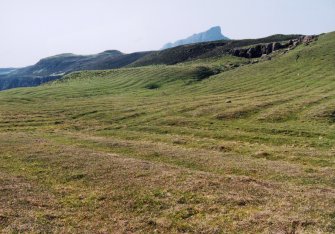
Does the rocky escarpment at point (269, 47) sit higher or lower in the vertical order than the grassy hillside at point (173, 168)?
higher

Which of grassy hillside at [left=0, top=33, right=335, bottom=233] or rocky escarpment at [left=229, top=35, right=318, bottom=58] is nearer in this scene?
grassy hillside at [left=0, top=33, right=335, bottom=233]

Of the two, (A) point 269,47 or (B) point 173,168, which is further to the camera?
(A) point 269,47

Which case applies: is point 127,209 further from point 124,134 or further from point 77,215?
point 124,134

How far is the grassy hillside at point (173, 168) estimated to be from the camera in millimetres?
25364

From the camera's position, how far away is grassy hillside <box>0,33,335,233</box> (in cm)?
2536

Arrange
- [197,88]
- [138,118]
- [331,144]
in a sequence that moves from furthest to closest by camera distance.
→ [197,88], [138,118], [331,144]

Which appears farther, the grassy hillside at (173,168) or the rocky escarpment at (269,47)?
the rocky escarpment at (269,47)

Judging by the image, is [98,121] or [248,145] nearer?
[248,145]

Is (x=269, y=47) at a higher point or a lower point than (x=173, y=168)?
higher

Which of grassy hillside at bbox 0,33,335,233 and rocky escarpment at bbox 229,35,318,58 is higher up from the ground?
rocky escarpment at bbox 229,35,318,58

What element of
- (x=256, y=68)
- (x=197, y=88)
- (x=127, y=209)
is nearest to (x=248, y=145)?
(x=127, y=209)

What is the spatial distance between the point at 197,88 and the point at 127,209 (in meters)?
99.4

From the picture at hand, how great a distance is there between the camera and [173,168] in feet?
122

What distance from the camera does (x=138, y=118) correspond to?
7331cm
